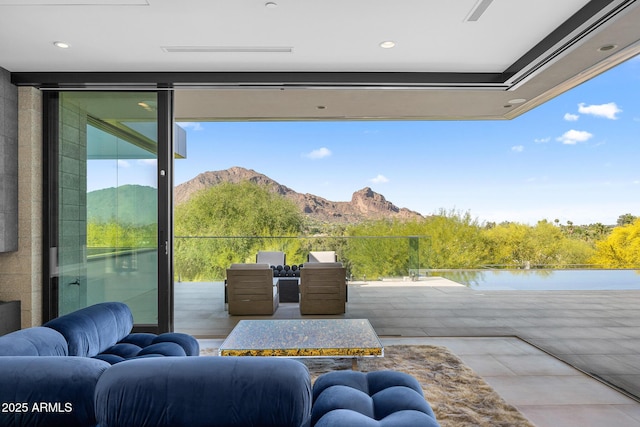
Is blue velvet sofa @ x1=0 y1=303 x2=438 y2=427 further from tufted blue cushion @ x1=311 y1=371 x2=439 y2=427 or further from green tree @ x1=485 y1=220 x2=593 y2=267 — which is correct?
green tree @ x1=485 y1=220 x2=593 y2=267

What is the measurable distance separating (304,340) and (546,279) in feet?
21.1

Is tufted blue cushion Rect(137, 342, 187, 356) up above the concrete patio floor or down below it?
above

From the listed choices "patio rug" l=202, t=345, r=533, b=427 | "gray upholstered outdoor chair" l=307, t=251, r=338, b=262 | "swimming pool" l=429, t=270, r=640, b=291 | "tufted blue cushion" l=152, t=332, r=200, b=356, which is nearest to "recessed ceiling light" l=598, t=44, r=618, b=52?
"patio rug" l=202, t=345, r=533, b=427

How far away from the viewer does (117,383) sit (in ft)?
3.79

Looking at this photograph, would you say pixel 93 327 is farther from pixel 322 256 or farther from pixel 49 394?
pixel 322 256

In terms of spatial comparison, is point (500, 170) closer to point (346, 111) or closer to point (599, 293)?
point (599, 293)

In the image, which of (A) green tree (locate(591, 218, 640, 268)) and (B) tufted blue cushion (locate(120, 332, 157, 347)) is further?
(A) green tree (locate(591, 218, 640, 268))

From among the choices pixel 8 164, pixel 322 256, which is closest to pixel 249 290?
pixel 322 256

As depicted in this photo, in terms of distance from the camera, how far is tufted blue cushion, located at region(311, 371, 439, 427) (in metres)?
1.30

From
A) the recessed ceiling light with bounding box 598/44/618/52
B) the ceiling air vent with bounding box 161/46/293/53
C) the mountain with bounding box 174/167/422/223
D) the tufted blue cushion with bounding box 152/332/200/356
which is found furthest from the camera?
the mountain with bounding box 174/167/422/223

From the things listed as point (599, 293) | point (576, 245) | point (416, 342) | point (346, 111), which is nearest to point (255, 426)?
point (416, 342)

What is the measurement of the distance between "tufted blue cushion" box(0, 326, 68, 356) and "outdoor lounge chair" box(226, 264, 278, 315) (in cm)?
322

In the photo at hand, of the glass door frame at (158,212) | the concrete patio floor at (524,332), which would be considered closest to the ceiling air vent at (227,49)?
the glass door frame at (158,212)

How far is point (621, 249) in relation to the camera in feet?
28.6
